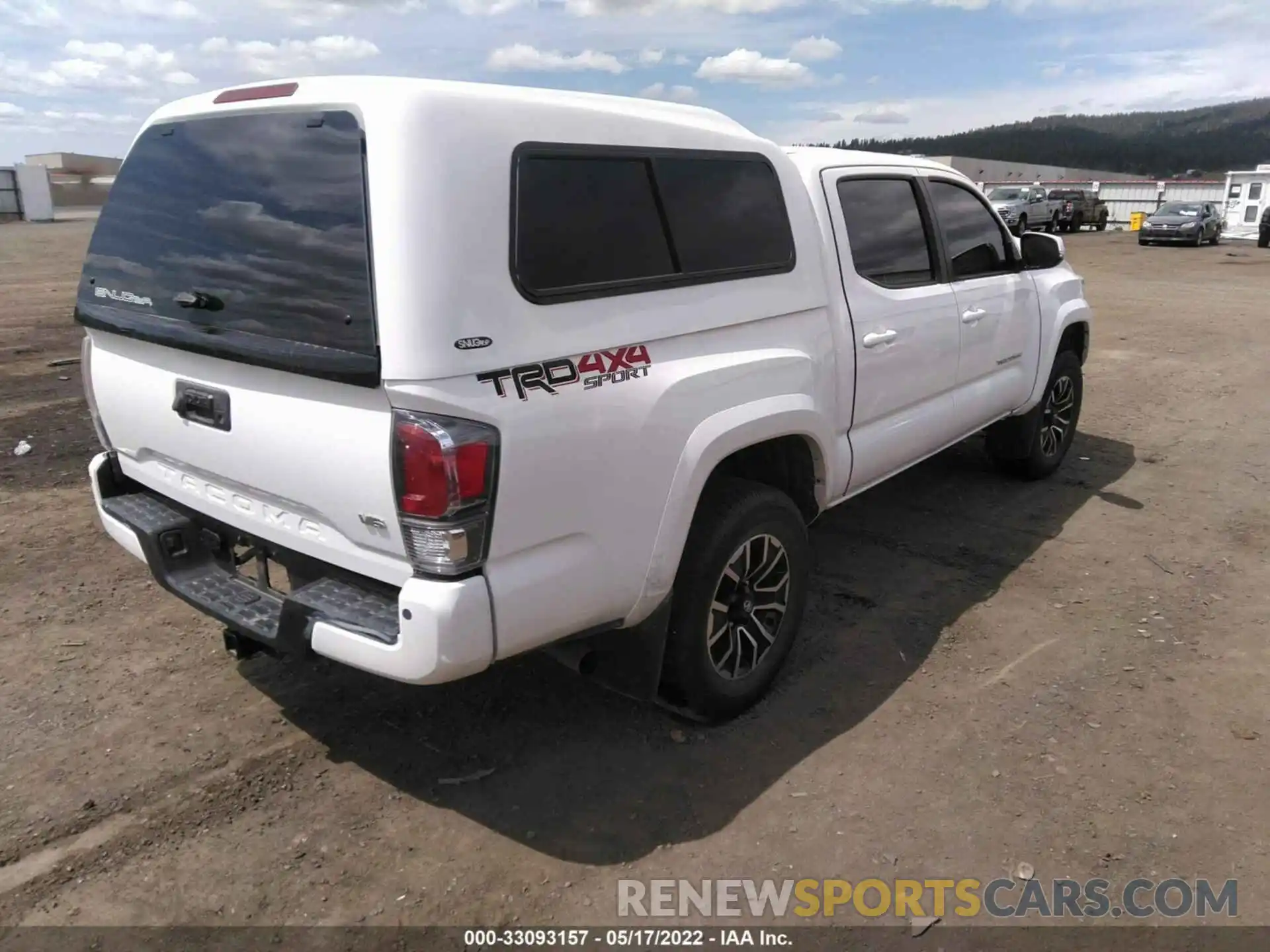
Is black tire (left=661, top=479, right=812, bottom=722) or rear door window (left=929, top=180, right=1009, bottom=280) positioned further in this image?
rear door window (left=929, top=180, right=1009, bottom=280)

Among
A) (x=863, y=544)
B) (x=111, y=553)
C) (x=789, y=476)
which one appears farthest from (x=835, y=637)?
(x=111, y=553)

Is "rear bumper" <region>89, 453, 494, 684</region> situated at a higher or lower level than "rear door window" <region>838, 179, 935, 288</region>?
lower

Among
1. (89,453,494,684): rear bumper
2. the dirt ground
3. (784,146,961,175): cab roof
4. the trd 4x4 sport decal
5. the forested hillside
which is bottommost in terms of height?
the dirt ground

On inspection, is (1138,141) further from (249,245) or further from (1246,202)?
(249,245)

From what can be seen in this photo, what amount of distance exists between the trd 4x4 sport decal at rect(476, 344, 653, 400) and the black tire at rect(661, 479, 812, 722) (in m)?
0.65

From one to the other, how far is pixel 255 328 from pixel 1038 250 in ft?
14.7

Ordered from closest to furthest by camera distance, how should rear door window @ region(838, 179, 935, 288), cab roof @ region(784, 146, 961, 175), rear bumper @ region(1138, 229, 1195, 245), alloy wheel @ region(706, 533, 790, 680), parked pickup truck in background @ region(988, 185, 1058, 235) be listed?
alloy wheel @ region(706, 533, 790, 680), cab roof @ region(784, 146, 961, 175), rear door window @ region(838, 179, 935, 288), rear bumper @ region(1138, 229, 1195, 245), parked pickup truck in background @ region(988, 185, 1058, 235)

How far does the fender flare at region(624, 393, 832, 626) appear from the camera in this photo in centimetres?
291

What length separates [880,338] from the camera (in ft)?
13.0

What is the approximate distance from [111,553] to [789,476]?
137 inches

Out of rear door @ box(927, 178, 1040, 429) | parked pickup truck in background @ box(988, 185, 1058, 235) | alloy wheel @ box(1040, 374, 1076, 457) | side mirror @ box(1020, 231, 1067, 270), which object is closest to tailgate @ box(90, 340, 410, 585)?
rear door @ box(927, 178, 1040, 429)

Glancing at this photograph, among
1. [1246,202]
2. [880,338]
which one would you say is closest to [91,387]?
[880,338]

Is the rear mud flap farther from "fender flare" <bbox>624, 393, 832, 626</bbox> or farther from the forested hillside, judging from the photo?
the forested hillside

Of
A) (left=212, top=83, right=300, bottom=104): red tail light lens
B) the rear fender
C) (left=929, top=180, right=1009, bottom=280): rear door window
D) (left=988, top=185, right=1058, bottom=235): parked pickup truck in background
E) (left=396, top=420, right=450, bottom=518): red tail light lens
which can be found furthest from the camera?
(left=988, top=185, right=1058, bottom=235): parked pickup truck in background
